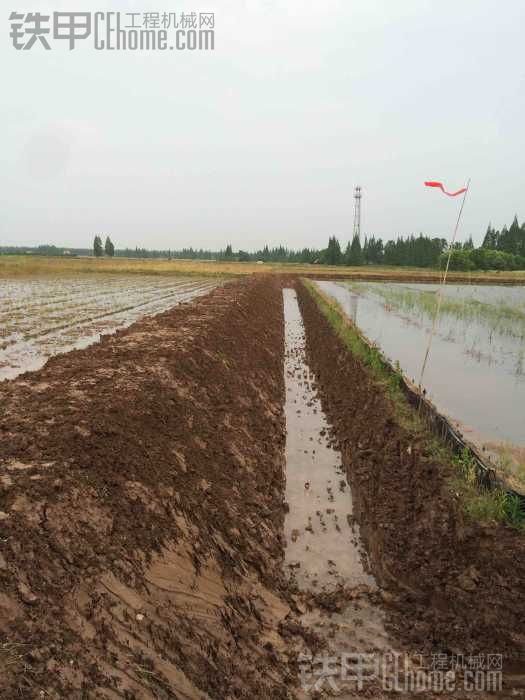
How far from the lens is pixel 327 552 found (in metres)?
4.53

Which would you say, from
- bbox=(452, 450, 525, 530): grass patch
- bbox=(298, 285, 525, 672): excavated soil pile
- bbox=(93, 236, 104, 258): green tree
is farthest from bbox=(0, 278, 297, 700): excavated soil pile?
bbox=(93, 236, 104, 258): green tree

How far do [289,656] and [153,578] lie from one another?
3.82 feet

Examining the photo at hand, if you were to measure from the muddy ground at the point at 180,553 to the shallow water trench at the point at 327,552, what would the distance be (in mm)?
102

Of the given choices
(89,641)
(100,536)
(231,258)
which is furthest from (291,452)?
(231,258)

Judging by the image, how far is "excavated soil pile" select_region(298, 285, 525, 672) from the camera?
10.4 feet

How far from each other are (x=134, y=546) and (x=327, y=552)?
2180 mm

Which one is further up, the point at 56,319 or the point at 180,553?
the point at 56,319

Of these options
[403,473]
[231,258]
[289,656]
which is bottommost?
[289,656]

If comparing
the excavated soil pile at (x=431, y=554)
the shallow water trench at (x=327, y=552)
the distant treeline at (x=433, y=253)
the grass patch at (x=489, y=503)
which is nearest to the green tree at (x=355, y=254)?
the distant treeline at (x=433, y=253)

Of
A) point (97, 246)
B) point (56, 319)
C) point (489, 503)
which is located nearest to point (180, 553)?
point (489, 503)

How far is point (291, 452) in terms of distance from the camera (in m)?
6.91

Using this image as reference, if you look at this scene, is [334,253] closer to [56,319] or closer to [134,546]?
[56,319]

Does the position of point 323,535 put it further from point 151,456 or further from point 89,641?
point 89,641

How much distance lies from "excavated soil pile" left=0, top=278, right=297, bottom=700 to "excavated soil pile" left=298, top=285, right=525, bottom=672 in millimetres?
1021
